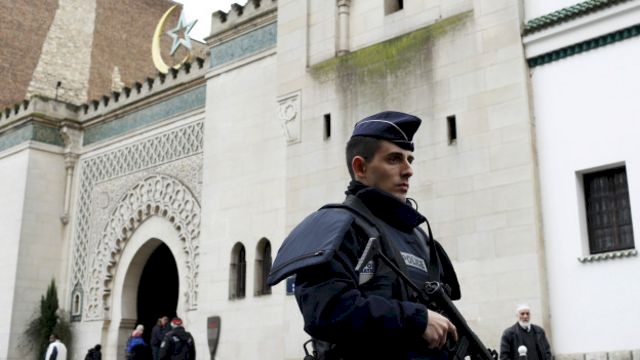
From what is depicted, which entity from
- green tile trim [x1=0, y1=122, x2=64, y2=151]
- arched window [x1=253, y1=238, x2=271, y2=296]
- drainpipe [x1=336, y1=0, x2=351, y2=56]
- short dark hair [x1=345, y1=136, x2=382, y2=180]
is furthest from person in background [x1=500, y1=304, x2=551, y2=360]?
green tile trim [x1=0, y1=122, x2=64, y2=151]

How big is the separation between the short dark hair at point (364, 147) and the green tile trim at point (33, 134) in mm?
14426

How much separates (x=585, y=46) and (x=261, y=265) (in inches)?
Answer: 213

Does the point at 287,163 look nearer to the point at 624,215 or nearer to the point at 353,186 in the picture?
the point at 624,215

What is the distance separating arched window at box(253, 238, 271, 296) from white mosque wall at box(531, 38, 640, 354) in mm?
4536

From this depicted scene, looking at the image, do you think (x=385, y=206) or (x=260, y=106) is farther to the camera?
(x=260, y=106)

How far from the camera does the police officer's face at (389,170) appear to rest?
2.18m

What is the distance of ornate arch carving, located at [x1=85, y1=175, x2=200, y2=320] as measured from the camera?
13.0 metres

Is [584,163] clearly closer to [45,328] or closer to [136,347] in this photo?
[136,347]

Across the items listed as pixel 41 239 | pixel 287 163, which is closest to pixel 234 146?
pixel 287 163

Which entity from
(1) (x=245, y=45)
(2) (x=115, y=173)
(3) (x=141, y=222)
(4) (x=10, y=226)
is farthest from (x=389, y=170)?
(4) (x=10, y=226)

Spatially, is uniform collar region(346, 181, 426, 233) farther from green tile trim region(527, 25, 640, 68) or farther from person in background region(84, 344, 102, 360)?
person in background region(84, 344, 102, 360)

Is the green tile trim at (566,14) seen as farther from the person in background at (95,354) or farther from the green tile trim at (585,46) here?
the person in background at (95,354)

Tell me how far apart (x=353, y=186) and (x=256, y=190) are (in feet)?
31.2

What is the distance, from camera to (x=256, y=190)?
11672 mm
